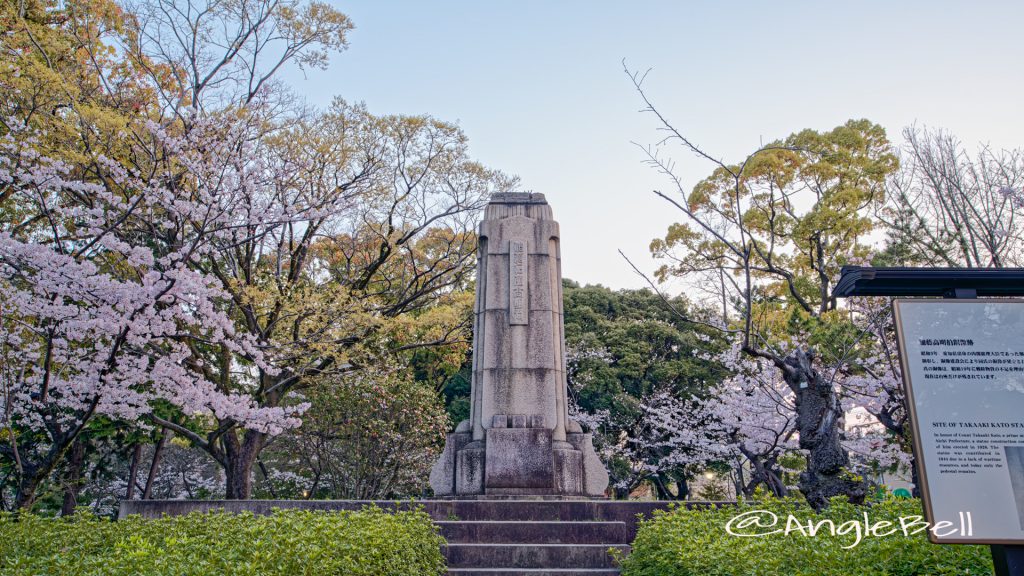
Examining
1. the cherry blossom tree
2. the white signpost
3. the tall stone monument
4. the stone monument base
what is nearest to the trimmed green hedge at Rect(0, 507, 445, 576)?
the cherry blossom tree

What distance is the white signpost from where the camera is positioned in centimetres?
326

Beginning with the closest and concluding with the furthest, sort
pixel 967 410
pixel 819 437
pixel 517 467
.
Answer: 1. pixel 967 410
2. pixel 819 437
3. pixel 517 467

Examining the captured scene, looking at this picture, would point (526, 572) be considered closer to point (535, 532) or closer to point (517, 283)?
point (535, 532)

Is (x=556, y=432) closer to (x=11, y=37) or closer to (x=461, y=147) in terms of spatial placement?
(x=461, y=147)

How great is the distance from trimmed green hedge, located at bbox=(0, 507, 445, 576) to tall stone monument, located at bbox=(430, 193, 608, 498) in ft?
9.32

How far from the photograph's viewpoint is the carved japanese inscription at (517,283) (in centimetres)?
964

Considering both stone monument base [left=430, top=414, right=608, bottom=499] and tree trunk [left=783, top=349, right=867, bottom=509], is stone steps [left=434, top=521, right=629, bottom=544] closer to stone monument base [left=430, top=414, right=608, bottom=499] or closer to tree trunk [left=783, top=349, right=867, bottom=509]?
stone monument base [left=430, top=414, right=608, bottom=499]

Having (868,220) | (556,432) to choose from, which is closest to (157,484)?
(556,432)

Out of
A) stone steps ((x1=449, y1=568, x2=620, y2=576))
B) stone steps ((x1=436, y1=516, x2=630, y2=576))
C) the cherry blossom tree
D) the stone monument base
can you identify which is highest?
the cherry blossom tree

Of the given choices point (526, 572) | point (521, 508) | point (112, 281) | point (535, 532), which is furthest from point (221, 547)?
point (112, 281)

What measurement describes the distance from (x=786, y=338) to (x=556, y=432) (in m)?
5.60

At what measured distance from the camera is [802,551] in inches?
156

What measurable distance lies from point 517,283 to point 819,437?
4.74 meters

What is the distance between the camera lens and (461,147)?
1576cm
